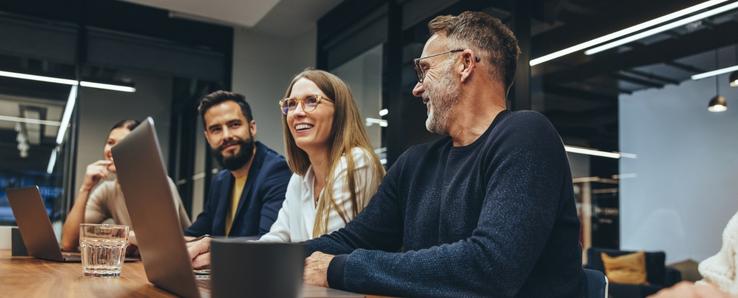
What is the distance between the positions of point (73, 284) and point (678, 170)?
5416mm

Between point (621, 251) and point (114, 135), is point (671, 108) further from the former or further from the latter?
point (114, 135)

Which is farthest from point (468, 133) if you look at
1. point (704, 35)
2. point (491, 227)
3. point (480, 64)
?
point (704, 35)

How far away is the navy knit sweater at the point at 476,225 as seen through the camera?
0.99 metres

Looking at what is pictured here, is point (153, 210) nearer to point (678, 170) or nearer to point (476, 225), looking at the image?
point (476, 225)

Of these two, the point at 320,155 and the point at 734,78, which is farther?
the point at 734,78

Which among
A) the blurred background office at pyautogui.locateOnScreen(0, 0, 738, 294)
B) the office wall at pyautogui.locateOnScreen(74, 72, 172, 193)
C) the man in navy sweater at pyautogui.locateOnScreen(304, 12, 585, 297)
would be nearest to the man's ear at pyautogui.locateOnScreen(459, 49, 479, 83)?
the man in navy sweater at pyautogui.locateOnScreen(304, 12, 585, 297)

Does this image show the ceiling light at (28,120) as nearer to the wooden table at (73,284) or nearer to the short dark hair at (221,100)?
the short dark hair at (221,100)

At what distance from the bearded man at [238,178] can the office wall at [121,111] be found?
297cm

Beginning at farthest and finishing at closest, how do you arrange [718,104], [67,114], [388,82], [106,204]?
[67,114], [388,82], [718,104], [106,204]

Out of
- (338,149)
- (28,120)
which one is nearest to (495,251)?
(338,149)

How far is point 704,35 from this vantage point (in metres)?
3.96

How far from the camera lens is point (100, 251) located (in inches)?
47.0

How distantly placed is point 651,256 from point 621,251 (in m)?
0.31

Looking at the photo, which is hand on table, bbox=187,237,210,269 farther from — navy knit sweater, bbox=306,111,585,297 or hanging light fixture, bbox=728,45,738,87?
hanging light fixture, bbox=728,45,738,87
